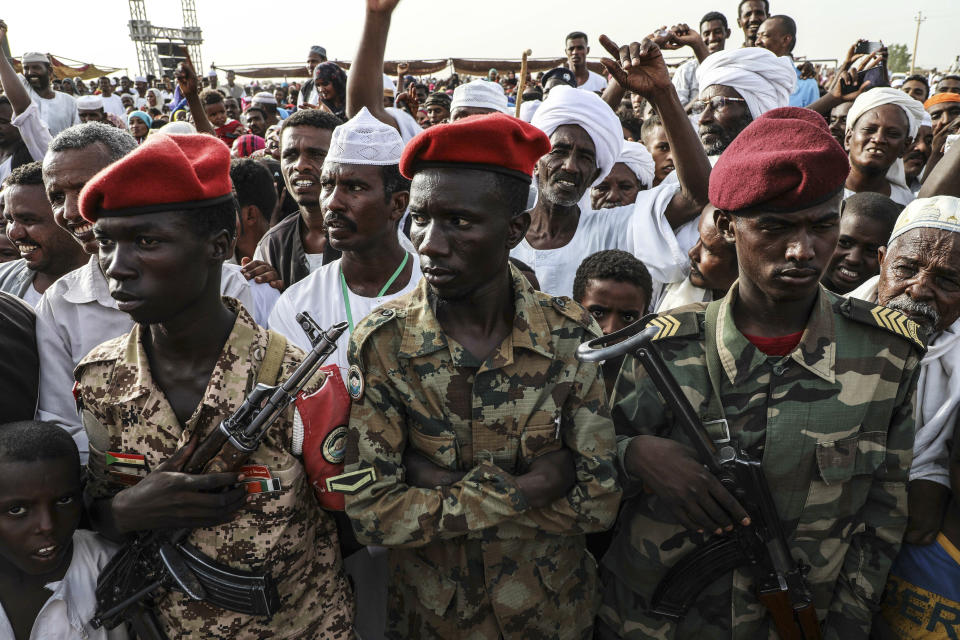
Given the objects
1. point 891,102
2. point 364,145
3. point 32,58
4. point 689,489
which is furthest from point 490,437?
point 32,58

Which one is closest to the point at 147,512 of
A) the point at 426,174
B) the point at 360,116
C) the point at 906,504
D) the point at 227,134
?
the point at 426,174

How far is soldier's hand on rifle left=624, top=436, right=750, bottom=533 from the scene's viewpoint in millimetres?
1843

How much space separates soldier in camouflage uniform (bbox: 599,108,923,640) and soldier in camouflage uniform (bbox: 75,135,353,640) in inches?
42.7

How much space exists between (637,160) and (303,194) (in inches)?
99.3

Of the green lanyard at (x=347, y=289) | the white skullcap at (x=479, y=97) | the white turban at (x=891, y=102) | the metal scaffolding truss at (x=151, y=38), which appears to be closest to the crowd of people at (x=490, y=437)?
the green lanyard at (x=347, y=289)

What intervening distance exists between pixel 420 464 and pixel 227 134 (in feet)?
31.4

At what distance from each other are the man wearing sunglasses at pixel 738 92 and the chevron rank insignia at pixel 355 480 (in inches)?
151

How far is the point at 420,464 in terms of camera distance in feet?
6.33

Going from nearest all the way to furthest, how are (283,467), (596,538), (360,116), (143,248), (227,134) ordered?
1. (143,248)
2. (283,467)
3. (596,538)
4. (360,116)
5. (227,134)

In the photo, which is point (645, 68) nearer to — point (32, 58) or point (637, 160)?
point (637, 160)

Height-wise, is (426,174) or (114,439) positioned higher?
(426,174)

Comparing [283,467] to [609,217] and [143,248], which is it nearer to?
[143,248]

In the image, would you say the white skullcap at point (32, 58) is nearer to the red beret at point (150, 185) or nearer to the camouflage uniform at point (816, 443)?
the red beret at point (150, 185)

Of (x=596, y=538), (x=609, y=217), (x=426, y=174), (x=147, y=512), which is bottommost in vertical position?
(x=596, y=538)
